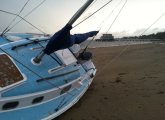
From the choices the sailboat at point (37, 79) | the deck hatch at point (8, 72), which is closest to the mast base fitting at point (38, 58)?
the sailboat at point (37, 79)

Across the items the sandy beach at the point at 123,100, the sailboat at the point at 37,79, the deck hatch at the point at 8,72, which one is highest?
the deck hatch at the point at 8,72

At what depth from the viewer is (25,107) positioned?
7.29 metres

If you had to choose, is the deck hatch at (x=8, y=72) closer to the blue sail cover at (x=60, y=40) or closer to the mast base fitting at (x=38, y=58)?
the mast base fitting at (x=38, y=58)

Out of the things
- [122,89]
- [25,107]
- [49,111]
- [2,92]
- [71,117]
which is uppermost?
[2,92]

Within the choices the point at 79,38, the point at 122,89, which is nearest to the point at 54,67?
the point at 79,38

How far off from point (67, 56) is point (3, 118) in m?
3.95

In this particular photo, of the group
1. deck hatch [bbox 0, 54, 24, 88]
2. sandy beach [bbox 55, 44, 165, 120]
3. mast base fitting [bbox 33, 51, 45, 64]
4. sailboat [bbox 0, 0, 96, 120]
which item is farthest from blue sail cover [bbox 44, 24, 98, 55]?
sandy beach [bbox 55, 44, 165, 120]

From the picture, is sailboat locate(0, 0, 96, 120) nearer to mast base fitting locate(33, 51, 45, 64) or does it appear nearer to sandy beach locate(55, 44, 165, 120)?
mast base fitting locate(33, 51, 45, 64)

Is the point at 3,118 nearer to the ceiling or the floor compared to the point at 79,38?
nearer to the ceiling

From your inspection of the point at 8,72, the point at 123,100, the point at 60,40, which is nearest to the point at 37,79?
the point at 8,72

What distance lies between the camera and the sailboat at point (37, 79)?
23.2 feet

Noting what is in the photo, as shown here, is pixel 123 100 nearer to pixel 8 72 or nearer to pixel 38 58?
pixel 38 58

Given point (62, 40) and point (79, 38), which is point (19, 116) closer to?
point (62, 40)

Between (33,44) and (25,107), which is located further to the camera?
(33,44)
